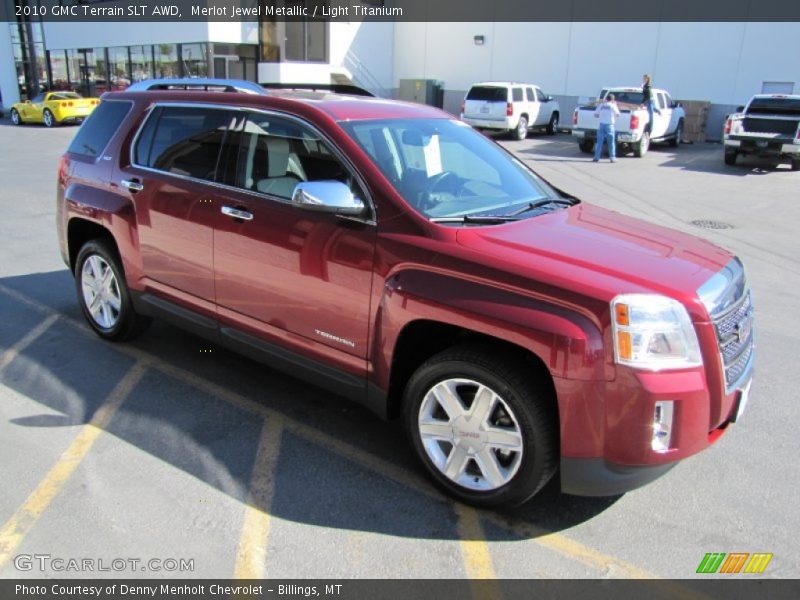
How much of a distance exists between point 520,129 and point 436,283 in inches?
862

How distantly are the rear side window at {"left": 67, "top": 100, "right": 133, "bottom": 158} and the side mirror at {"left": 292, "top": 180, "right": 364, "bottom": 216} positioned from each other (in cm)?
228

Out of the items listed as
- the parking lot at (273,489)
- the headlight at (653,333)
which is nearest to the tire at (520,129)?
the parking lot at (273,489)

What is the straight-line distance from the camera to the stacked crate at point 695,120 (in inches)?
984

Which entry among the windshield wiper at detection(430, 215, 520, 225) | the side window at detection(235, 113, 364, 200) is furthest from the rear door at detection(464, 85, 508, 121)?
the windshield wiper at detection(430, 215, 520, 225)

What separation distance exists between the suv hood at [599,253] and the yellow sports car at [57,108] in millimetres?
25796

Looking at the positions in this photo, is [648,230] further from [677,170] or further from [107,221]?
[677,170]

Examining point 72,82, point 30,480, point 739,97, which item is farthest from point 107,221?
point 72,82

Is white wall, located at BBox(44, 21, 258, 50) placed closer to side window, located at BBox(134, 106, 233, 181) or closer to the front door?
side window, located at BBox(134, 106, 233, 181)

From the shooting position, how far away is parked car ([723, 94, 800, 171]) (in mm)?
17047

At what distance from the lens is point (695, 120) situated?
25.0 metres

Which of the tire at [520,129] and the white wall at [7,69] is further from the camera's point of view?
the white wall at [7,69]

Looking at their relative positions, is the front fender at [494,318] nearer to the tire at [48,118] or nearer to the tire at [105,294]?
the tire at [105,294]

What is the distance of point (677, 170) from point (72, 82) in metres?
29.3

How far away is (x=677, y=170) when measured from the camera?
17.4 meters
